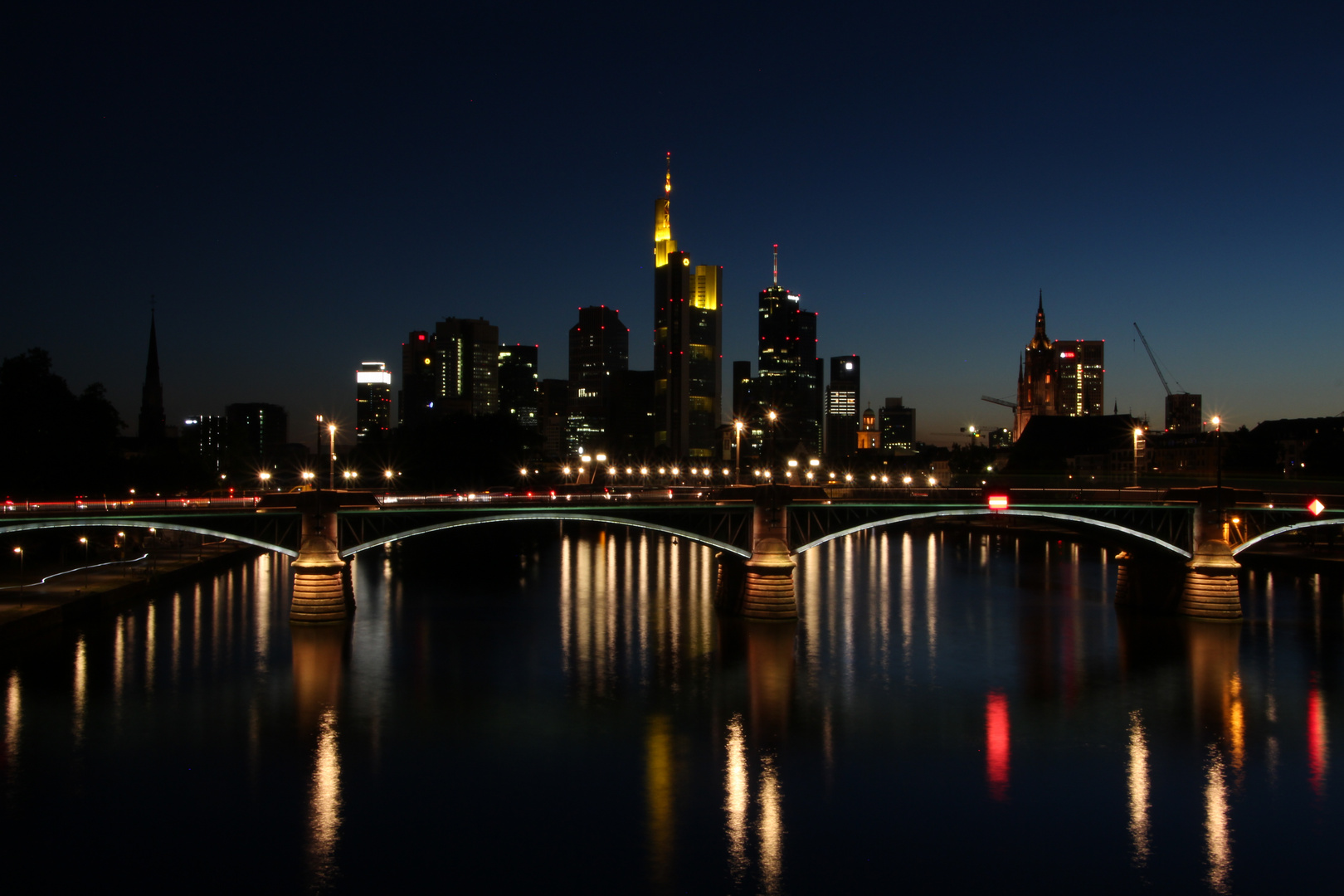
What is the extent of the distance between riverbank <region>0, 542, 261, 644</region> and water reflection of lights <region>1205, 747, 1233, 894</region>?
4448cm

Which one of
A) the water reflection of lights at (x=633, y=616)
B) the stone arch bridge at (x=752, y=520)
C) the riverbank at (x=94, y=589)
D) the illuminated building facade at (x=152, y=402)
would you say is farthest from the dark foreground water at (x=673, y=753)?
the illuminated building facade at (x=152, y=402)

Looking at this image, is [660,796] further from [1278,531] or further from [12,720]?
[1278,531]

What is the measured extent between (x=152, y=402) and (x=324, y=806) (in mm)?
151262

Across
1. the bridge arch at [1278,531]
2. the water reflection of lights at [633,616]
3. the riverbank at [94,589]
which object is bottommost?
the water reflection of lights at [633,616]

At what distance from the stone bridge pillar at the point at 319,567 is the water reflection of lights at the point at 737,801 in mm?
24029

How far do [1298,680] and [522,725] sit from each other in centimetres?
3098

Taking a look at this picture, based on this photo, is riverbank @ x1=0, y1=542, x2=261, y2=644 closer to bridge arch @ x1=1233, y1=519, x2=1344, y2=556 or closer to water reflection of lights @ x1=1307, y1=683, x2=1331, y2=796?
water reflection of lights @ x1=1307, y1=683, x2=1331, y2=796

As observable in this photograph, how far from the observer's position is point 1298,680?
4056 cm

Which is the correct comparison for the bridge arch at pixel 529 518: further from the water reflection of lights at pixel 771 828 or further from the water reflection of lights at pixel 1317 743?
the water reflection of lights at pixel 1317 743

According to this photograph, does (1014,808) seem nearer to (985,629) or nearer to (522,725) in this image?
(522,725)

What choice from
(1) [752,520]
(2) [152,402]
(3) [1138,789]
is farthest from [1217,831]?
(2) [152,402]

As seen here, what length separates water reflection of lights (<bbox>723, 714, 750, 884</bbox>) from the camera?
77.8 ft

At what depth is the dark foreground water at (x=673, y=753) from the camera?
23703 millimetres

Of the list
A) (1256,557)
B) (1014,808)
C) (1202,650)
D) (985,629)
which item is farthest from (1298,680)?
(1256,557)
